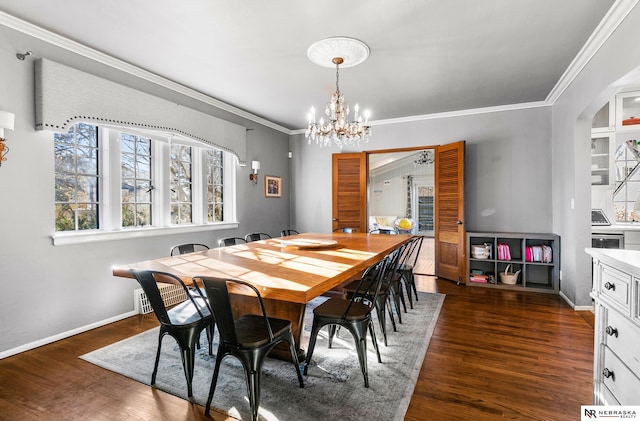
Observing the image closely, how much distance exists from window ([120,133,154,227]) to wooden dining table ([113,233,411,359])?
1.45 meters

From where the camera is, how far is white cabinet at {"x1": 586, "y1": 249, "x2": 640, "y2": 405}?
127 cm

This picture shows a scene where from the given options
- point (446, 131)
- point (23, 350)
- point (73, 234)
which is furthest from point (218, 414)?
point (446, 131)

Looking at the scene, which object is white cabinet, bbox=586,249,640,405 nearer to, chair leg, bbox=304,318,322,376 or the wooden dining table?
the wooden dining table

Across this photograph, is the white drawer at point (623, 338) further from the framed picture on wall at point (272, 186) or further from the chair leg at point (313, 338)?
the framed picture on wall at point (272, 186)

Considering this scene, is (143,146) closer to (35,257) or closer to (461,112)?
(35,257)

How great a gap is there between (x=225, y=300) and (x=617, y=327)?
5.80 ft

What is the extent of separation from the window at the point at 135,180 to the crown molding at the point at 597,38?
441 cm

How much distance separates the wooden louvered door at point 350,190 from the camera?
5629 mm

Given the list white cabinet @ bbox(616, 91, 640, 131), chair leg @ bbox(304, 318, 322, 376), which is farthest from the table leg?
white cabinet @ bbox(616, 91, 640, 131)

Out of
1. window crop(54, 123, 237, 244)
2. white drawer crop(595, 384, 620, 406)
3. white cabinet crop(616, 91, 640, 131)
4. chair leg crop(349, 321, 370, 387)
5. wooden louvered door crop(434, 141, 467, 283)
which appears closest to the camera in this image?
white drawer crop(595, 384, 620, 406)

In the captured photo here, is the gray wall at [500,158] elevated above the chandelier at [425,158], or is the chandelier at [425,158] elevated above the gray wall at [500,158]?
the chandelier at [425,158]

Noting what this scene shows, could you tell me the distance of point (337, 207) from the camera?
19.0ft

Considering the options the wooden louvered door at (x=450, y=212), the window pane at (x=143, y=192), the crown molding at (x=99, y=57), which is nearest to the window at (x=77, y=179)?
the window pane at (x=143, y=192)

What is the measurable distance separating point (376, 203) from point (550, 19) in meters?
9.86
